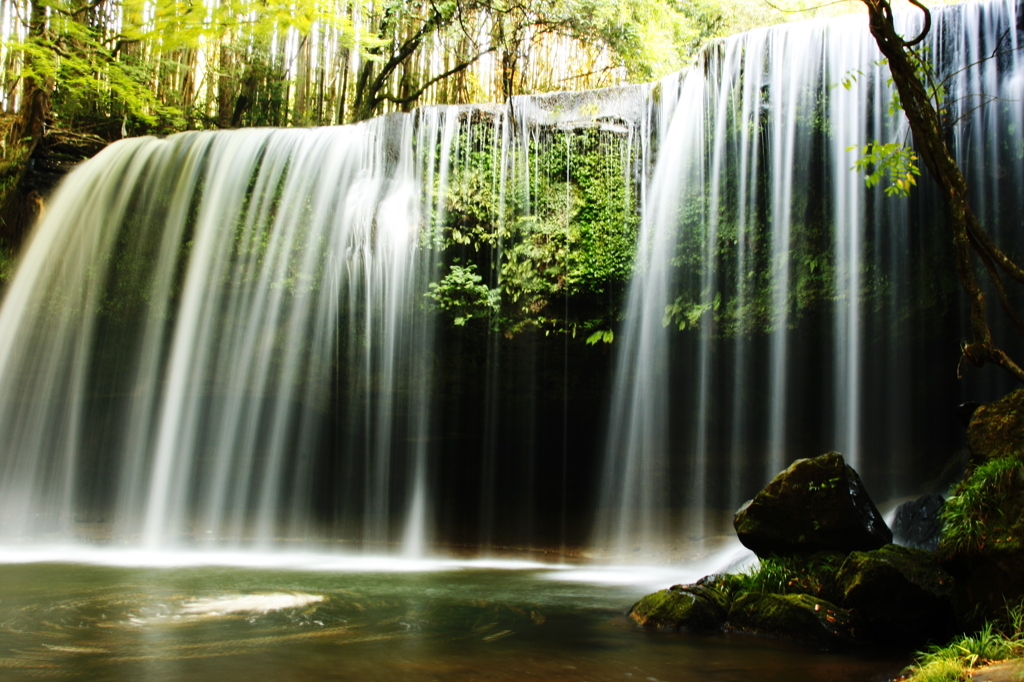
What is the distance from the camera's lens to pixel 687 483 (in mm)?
9633

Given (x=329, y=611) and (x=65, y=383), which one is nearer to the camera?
(x=329, y=611)

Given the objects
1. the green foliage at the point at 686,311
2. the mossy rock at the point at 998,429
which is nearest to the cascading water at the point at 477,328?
the green foliage at the point at 686,311

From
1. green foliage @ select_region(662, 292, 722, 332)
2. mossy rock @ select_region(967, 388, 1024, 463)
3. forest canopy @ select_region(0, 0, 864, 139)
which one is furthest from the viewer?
forest canopy @ select_region(0, 0, 864, 139)

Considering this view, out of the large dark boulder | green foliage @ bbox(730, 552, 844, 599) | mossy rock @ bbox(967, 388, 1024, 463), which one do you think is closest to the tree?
mossy rock @ bbox(967, 388, 1024, 463)

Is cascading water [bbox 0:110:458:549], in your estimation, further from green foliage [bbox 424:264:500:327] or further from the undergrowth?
the undergrowth

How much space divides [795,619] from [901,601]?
2.35 feet

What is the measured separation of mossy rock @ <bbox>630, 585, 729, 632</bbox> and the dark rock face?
2.25 metres

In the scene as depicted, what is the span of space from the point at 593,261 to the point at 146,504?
7.10 m

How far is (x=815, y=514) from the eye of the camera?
5.73 metres

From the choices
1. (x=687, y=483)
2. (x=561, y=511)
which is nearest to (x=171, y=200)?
(x=561, y=511)

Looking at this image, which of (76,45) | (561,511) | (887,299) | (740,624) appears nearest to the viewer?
(740,624)

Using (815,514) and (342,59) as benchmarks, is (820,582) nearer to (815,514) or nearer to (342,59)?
(815,514)

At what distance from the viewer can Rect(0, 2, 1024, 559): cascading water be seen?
8.68 metres

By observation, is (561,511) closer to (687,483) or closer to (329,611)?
(687,483)
